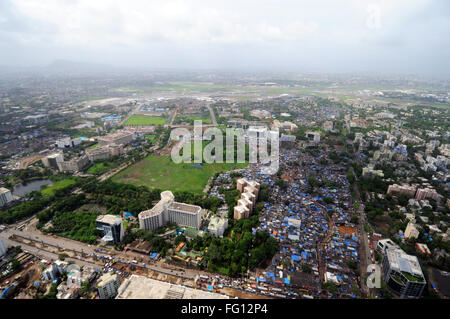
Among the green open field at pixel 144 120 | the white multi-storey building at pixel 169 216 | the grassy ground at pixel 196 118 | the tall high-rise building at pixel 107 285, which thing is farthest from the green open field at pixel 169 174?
the grassy ground at pixel 196 118

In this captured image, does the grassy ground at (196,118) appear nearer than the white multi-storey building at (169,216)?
No

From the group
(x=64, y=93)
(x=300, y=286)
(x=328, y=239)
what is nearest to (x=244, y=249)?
(x=300, y=286)

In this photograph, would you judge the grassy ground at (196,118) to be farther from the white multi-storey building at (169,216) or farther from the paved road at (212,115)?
the white multi-storey building at (169,216)

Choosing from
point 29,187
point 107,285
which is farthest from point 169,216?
point 29,187

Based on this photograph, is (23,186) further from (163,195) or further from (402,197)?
(402,197)

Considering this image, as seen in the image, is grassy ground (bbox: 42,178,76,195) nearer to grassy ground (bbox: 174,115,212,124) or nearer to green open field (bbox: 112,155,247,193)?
green open field (bbox: 112,155,247,193)

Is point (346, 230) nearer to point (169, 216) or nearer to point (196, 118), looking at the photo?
point (169, 216)

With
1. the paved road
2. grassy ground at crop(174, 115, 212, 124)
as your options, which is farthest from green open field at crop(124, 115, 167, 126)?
the paved road
